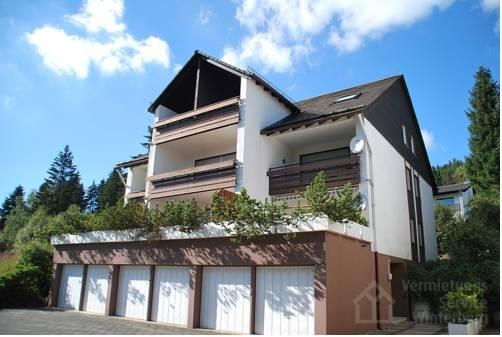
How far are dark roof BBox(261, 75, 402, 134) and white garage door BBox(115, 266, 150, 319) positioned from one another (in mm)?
8325

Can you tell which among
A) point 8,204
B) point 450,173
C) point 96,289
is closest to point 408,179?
point 96,289

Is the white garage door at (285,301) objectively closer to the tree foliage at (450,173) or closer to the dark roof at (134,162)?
the dark roof at (134,162)

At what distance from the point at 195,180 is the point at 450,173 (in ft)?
199

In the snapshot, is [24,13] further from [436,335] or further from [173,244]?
[436,335]

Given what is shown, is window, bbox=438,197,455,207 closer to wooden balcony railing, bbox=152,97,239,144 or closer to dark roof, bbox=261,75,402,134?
dark roof, bbox=261,75,402,134

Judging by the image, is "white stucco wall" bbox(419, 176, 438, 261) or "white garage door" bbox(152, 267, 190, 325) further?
"white stucco wall" bbox(419, 176, 438, 261)

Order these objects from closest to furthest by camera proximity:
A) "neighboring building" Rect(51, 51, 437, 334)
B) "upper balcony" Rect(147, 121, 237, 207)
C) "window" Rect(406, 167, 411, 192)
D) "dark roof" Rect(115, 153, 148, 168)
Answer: "neighboring building" Rect(51, 51, 437, 334)
"upper balcony" Rect(147, 121, 237, 207)
"window" Rect(406, 167, 411, 192)
"dark roof" Rect(115, 153, 148, 168)

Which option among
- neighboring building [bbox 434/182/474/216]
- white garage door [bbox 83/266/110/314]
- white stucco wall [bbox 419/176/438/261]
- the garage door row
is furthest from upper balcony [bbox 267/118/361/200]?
neighboring building [bbox 434/182/474/216]

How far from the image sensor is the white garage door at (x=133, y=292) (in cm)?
1457

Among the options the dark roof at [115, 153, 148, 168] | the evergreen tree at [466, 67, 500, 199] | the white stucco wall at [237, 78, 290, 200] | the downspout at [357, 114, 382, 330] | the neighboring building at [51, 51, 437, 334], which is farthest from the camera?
the evergreen tree at [466, 67, 500, 199]

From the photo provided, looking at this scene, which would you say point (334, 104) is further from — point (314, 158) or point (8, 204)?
point (8, 204)

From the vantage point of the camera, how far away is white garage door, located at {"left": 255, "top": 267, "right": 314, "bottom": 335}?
1088 cm

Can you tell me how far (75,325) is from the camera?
1270cm

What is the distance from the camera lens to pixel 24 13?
36.3 feet
